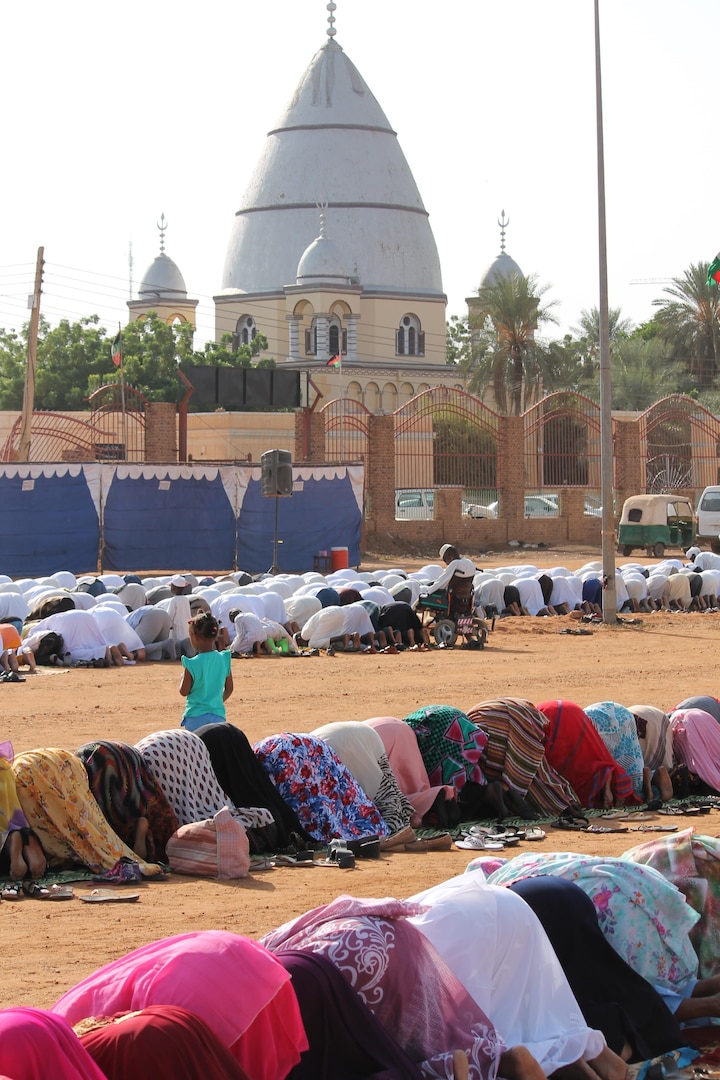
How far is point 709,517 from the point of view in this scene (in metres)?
33.6

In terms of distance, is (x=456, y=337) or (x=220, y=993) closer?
(x=220, y=993)

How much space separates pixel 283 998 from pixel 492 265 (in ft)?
226

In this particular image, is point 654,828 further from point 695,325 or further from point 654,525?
point 695,325

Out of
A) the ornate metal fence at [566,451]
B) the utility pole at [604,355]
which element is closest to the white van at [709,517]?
the ornate metal fence at [566,451]

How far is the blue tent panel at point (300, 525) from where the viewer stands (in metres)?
27.4

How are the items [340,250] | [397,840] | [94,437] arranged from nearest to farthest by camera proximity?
[397,840] → [94,437] → [340,250]

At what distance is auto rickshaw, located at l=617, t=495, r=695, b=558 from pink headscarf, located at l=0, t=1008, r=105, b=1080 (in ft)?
108

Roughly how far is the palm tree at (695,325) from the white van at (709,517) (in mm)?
24537

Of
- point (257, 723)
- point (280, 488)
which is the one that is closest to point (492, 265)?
point (280, 488)

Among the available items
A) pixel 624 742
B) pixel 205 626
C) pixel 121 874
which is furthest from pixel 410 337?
pixel 121 874

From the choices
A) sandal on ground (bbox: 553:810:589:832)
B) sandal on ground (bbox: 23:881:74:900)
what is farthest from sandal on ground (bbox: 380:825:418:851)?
sandal on ground (bbox: 23:881:74:900)

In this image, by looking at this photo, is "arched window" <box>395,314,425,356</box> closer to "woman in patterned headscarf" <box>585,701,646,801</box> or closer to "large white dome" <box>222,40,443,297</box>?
"large white dome" <box>222,40,443,297</box>

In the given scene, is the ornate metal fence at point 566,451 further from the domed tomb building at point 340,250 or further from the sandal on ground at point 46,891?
the sandal on ground at point 46,891

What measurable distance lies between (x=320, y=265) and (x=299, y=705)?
49852 mm
